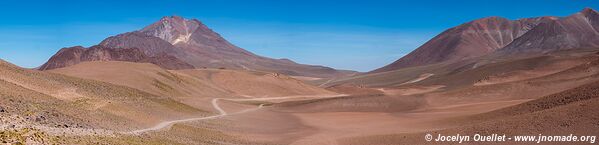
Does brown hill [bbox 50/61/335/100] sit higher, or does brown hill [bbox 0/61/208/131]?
brown hill [bbox 50/61/335/100]

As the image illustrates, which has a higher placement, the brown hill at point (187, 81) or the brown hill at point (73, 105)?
the brown hill at point (187, 81)

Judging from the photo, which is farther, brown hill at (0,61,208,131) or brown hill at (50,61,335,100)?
brown hill at (50,61,335,100)

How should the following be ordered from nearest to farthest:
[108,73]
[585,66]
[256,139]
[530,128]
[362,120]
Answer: [530,128] → [256,139] → [362,120] → [585,66] → [108,73]

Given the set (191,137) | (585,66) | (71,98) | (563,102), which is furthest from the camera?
(585,66)

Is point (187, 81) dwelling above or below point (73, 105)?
above

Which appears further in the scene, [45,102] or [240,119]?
[240,119]

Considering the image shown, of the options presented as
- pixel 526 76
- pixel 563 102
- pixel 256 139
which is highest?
pixel 526 76

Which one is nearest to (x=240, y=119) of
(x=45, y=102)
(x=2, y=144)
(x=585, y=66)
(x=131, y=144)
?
(x=45, y=102)

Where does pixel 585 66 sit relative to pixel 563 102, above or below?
above

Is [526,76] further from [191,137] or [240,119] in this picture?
[191,137]

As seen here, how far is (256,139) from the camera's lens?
136ft

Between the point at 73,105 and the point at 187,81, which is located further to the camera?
the point at 187,81

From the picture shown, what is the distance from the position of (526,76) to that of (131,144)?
85.3 m

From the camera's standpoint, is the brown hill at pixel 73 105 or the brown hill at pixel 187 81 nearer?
the brown hill at pixel 73 105
